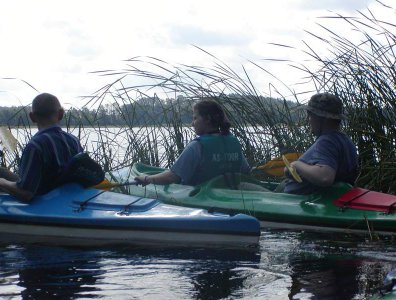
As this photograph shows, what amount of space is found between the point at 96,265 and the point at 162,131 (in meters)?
3.57

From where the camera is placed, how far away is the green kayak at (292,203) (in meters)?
6.42

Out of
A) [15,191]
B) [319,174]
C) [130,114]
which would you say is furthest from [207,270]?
[130,114]

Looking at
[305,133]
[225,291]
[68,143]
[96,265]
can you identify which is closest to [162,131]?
[305,133]

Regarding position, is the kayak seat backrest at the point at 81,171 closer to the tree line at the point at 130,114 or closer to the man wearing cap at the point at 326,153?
the man wearing cap at the point at 326,153

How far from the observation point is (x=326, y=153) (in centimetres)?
662

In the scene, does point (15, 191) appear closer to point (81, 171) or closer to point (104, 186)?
point (81, 171)

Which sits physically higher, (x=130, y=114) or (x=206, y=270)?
(x=130, y=114)

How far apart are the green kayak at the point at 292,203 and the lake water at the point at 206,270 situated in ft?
0.43

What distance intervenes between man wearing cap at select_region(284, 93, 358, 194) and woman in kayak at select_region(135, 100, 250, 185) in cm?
64

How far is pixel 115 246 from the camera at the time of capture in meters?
6.11

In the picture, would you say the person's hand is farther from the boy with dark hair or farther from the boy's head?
the boy's head

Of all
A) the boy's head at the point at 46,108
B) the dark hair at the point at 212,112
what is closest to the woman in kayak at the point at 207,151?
the dark hair at the point at 212,112

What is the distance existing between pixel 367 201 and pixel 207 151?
143 cm

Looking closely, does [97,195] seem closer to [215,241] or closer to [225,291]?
[215,241]
